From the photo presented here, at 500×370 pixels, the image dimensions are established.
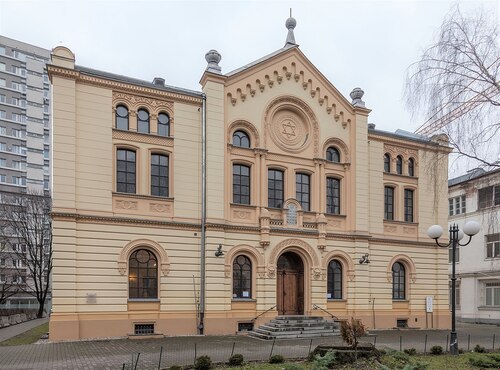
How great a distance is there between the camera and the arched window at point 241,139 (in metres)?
23.5

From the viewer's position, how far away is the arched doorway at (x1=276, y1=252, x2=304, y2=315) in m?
23.9

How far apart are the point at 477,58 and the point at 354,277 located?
14262mm

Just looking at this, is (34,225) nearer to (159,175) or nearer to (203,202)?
(159,175)

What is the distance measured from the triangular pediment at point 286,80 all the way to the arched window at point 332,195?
354cm

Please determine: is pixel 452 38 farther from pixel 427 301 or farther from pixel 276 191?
pixel 427 301

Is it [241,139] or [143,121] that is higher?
[143,121]

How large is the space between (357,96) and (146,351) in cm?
1835

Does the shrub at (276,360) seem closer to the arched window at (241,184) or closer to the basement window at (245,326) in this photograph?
the basement window at (245,326)

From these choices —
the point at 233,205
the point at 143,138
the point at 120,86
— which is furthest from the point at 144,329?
the point at 120,86

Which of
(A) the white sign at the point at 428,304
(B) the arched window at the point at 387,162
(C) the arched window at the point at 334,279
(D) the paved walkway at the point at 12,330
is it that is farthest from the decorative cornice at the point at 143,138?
(A) the white sign at the point at 428,304

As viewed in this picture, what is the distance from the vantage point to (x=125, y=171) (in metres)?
21.1

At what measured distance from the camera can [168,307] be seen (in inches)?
825

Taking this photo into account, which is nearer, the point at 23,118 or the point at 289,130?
the point at 289,130

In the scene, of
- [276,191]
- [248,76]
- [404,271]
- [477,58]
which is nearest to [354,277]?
[404,271]
